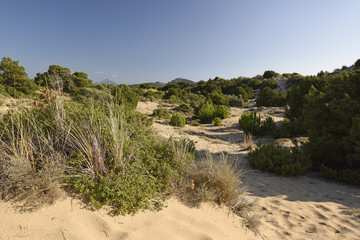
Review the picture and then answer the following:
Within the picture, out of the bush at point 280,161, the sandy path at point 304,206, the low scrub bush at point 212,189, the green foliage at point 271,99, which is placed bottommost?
the sandy path at point 304,206

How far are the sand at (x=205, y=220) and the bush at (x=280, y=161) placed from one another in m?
0.70

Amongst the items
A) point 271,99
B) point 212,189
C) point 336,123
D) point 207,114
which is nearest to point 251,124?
point 207,114

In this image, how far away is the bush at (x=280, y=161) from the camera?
4.45m

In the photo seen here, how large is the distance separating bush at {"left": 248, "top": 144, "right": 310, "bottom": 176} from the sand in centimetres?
70

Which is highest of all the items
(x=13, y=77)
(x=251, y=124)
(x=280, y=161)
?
(x=13, y=77)

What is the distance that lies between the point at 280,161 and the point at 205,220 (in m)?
3.22

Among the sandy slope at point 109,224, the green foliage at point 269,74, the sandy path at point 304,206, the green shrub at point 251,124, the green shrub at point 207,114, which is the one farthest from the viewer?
the green foliage at point 269,74

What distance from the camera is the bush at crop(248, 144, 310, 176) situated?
175 inches

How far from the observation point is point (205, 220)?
7.63 ft

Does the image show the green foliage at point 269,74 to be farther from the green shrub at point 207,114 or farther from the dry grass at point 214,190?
the dry grass at point 214,190

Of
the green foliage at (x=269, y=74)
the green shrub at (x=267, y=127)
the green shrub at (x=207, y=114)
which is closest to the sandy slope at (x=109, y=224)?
the green shrub at (x=267, y=127)

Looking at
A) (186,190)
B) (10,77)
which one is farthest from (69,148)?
(10,77)

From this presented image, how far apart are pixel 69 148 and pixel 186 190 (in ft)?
5.61

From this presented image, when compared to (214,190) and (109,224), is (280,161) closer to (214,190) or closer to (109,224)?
(214,190)
